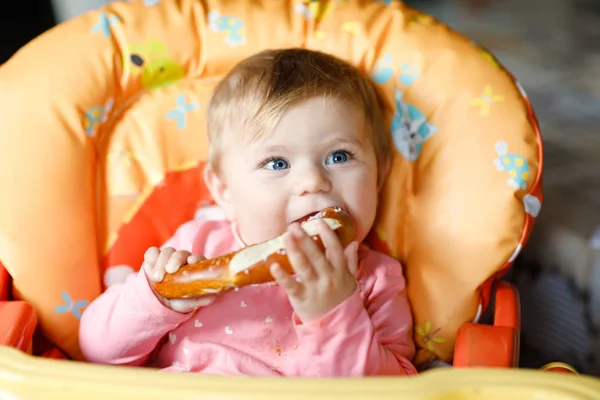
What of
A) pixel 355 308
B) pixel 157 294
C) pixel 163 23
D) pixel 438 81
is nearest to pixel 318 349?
pixel 355 308

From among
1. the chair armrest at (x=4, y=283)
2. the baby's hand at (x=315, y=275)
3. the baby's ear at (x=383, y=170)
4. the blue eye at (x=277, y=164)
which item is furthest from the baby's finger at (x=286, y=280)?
the chair armrest at (x=4, y=283)

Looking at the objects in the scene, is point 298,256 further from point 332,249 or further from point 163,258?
point 163,258

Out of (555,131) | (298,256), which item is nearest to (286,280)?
(298,256)

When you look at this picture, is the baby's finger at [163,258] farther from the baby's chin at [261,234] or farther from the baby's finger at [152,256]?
the baby's chin at [261,234]

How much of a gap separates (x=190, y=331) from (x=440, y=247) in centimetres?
36

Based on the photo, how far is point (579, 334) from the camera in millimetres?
1188

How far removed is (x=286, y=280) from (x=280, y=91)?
29 centimetres

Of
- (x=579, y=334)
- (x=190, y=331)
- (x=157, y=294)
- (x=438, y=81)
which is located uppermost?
(x=438, y=81)

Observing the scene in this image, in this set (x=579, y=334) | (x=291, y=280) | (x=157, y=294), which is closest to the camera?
(x=291, y=280)

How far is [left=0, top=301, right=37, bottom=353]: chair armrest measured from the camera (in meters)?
0.80

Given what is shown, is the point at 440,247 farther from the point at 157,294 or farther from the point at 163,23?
the point at 163,23

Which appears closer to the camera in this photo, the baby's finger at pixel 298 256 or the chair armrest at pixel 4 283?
the baby's finger at pixel 298 256

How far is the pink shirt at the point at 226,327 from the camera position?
2.68 ft

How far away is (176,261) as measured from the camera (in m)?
0.77
